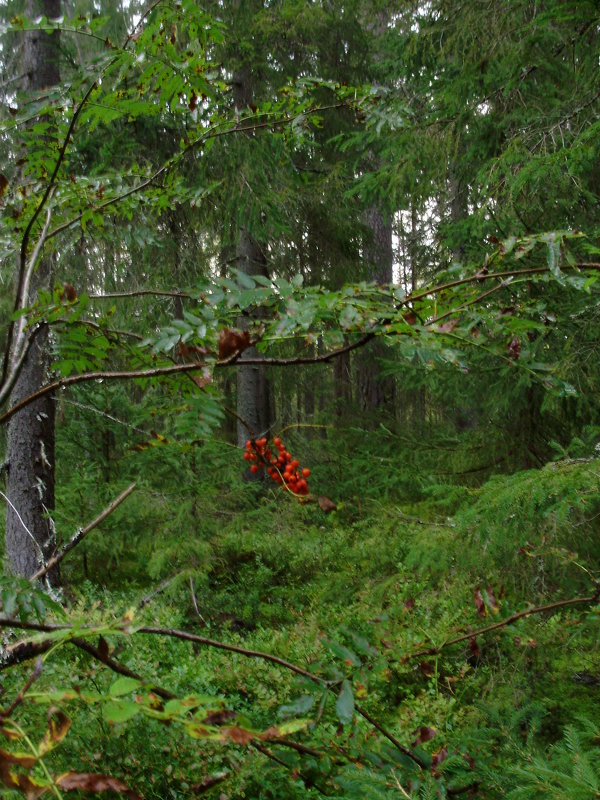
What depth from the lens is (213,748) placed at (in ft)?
9.24

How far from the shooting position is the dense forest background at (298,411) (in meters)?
1.24

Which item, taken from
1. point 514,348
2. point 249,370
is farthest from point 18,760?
point 249,370

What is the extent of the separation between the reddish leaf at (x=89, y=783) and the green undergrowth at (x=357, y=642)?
6 cm

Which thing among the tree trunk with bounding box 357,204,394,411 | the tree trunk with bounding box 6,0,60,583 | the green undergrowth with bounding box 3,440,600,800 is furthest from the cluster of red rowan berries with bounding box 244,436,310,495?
the tree trunk with bounding box 357,204,394,411

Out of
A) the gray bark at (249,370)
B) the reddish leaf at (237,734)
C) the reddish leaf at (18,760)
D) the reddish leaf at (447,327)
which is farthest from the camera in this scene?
the gray bark at (249,370)

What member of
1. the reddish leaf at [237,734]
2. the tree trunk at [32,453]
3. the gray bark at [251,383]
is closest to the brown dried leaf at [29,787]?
the reddish leaf at [237,734]

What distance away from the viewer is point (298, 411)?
640 cm

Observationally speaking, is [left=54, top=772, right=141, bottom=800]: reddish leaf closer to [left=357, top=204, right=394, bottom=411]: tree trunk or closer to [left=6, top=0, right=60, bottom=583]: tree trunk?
[left=6, top=0, right=60, bottom=583]: tree trunk

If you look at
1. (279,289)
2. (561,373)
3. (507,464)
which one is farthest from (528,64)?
(279,289)

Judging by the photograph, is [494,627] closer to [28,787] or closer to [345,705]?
[345,705]

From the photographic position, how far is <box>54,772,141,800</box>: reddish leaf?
703mm

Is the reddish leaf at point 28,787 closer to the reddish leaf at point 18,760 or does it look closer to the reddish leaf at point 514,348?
the reddish leaf at point 18,760

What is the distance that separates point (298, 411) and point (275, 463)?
489cm

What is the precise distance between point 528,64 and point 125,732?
570cm
